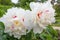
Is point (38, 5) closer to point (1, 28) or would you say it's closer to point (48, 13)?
point (48, 13)

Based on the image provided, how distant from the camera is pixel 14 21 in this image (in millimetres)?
1062

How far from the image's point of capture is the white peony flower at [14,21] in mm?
1059

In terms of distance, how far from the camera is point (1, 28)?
3.72ft

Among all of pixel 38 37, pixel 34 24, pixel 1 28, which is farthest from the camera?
pixel 38 37

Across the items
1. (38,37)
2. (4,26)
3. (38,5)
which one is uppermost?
(38,5)

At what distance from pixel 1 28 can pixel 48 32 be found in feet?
1.03

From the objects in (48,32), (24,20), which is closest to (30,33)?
(24,20)

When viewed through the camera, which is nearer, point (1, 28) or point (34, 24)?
point (34, 24)

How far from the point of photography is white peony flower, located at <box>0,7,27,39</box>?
106 centimetres

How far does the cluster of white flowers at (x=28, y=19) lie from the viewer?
40.6 inches

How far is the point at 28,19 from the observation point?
3.42ft

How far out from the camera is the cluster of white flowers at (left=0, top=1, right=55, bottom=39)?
3.39 feet

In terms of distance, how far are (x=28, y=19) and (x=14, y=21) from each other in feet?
0.24

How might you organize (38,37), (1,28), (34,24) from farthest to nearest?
(38,37)
(1,28)
(34,24)
